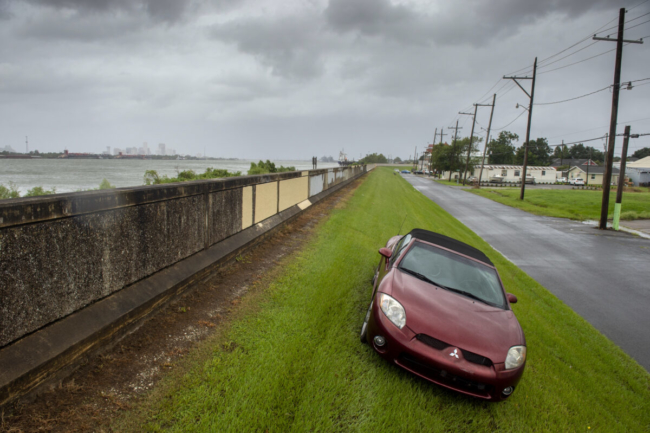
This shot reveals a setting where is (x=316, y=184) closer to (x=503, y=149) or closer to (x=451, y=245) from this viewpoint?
(x=451, y=245)

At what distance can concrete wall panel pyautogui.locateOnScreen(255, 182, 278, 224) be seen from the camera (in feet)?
24.7

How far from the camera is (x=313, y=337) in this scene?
13.2ft

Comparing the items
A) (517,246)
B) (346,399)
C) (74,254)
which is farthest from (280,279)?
(517,246)

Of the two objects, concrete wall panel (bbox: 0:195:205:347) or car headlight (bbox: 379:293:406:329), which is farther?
car headlight (bbox: 379:293:406:329)

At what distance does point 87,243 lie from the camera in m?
3.11

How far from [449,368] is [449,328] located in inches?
15.7

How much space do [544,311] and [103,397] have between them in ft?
22.6

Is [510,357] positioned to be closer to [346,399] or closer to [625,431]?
[625,431]

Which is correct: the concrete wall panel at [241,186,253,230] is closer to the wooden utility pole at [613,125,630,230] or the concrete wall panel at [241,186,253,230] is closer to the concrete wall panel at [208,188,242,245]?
the concrete wall panel at [208,188,242,245]

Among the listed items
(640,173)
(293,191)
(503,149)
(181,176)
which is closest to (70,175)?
(181,176)

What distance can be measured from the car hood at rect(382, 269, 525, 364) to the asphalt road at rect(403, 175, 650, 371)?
Result: 2990 millimetres

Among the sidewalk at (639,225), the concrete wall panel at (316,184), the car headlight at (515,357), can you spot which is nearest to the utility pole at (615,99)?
the sidewalk at (639,225)

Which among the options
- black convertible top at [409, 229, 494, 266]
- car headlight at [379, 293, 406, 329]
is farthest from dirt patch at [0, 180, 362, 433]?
black convertible top at [409, 229, 494, 266]

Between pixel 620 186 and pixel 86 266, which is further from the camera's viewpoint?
pixel 620 186
